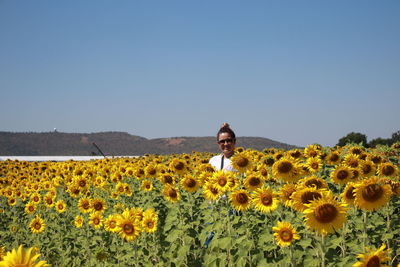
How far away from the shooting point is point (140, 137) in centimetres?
10794

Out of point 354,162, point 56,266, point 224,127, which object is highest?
point 224,127

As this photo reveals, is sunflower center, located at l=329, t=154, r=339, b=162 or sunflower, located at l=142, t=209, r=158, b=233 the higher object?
sunflower center, located at l=329, t=154, r=339, b=162

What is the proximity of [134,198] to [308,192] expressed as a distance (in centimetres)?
711

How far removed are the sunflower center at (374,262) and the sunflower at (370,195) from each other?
1.98m

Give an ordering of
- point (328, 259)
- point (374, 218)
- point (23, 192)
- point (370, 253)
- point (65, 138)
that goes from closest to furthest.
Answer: point (370, 253)
point (328, 259)
point (374, 218)
point (23, 192)
point (65, 138)

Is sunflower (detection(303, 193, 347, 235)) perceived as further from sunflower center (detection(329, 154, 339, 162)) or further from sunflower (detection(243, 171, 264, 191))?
sunflower center (detection(329, 154, 339, 162))

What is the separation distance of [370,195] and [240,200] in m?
1.82

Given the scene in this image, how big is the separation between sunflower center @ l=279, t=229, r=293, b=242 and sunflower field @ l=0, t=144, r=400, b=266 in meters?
0.01

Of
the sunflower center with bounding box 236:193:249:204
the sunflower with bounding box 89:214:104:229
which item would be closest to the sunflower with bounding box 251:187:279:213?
the sunflower center with bounding box 236:193:249:204

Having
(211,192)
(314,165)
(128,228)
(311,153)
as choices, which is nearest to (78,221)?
(128,228)

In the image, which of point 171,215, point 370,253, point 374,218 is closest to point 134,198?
point 171,215

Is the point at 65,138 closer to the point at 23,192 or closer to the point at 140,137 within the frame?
the point at 140,137

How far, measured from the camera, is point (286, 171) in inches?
250

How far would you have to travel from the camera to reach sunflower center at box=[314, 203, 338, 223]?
409cm
